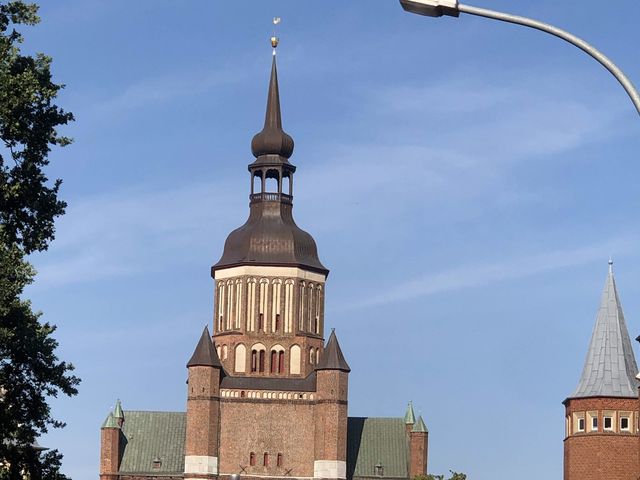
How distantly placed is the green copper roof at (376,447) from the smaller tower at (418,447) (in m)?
0.62

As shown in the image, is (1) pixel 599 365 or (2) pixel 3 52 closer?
(2) pixel 3 52

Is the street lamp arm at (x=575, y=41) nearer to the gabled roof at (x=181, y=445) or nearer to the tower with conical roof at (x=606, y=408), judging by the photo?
the tower with conical roof at (x=606, y=408)

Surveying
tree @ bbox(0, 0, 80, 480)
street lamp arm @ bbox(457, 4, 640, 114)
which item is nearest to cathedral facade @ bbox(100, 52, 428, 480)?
tree @ bbox(0, 0, 80, 480)

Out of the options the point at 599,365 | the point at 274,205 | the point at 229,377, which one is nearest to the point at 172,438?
the point at 229,377

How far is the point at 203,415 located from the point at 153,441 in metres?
7.00

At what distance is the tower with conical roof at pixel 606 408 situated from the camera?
82.9 metres

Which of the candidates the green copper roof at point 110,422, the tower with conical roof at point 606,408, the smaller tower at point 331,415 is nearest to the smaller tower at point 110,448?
the green copper roof at point 110,422

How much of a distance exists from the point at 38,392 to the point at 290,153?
6466 centimetres

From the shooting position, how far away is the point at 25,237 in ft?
141

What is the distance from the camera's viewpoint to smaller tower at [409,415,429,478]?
4122 inches

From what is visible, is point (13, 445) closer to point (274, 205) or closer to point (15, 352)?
point (15, 352)

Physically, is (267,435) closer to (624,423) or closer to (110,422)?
(110,422)

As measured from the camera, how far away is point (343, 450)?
10062cm

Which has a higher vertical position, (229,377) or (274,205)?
(274,205)
